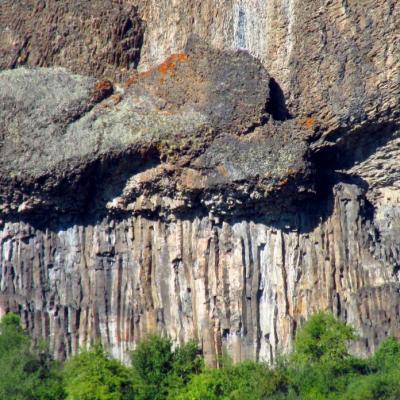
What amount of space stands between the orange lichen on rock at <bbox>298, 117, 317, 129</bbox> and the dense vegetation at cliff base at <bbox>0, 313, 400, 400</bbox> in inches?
146

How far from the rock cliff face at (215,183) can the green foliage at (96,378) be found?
1.16 meters

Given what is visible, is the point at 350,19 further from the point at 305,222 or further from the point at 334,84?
the point at 305,222

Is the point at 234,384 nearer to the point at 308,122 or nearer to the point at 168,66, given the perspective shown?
the point at 308,122

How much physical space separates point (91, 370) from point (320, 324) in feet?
14.1

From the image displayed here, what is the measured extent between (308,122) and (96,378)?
20.7 feet

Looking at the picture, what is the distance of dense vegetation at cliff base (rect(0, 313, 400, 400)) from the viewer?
81.0 feet

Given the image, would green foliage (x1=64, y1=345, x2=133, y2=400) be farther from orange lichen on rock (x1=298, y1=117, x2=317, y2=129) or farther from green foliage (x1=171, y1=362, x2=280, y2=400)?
orange lichen on rock (x1=298, y1=117, x2=317, y2=129)

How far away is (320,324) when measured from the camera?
25875 mm

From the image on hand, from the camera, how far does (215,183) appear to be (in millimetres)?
26766

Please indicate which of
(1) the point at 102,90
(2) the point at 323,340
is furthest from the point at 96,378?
(1) the point at 102,90

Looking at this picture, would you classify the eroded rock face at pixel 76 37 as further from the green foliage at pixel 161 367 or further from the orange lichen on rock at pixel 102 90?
the green foliage at pixel 161 367

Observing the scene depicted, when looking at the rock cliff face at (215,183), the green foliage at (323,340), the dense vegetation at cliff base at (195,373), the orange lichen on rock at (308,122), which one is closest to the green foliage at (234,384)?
the dense vegetation at cliff base at (195,373)

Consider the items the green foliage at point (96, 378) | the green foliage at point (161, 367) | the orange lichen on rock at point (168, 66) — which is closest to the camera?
the green foliage at point (96, 378)

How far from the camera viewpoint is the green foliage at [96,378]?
25.9m
